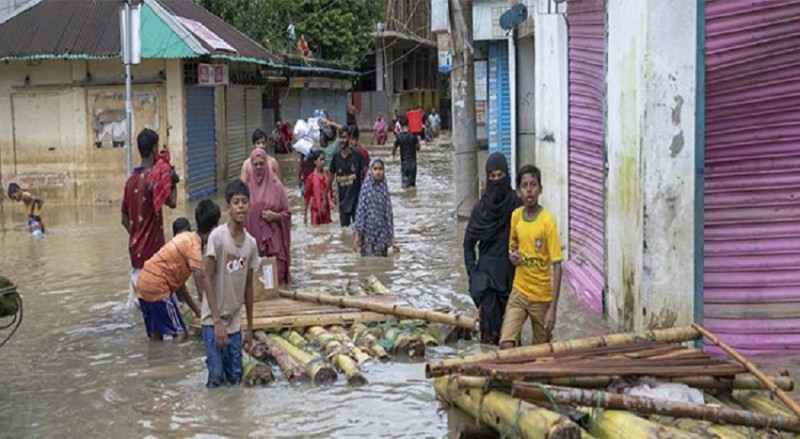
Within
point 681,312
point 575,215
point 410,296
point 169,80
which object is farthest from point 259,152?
point 169,80

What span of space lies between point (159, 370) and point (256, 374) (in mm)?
1070

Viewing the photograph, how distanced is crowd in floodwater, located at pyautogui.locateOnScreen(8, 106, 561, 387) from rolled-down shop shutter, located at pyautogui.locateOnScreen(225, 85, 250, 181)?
13560mm

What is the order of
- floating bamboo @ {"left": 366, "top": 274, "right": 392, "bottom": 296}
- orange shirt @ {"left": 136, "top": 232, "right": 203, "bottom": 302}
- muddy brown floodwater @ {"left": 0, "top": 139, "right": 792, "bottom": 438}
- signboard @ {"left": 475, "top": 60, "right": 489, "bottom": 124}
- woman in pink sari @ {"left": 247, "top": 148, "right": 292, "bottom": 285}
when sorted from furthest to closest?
signboard @ {"left": 475, "top": 60, "right": 489, "bottom": 124}
woman in pink sari @ {"left": 247, "top": 148, "right": 292, "bottom": 285}
floating bamboo @ {"left": 366, "top": 274, "right": 392, "bottom": 296}
orange shirt @ {"left": 136, "top": 232, "right": 203, "bottom": 302}
muddy brown floodwater @ {"left": 0, "top": 139, "right": 792, "bottom": 438}

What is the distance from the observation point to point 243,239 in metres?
7.20

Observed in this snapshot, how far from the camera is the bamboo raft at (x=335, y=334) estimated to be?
24.5 ft

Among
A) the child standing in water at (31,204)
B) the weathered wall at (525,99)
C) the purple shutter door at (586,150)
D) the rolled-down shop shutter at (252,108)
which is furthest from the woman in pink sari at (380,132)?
the purple shutter door at (586,150)

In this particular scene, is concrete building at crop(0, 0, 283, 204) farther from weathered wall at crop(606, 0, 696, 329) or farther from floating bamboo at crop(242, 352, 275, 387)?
weathered wall at crop(606, 0, 696, 329)

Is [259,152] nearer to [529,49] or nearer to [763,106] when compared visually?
[763,106]

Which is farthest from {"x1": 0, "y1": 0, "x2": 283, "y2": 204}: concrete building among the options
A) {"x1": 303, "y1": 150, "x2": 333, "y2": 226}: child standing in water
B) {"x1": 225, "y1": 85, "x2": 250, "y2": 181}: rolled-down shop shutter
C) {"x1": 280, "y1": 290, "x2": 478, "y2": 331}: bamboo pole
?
{"x1": 280, "y1": 290, "x2": 478, "y2": 331}: bamboo pole

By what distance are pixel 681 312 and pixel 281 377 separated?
2.87 metres

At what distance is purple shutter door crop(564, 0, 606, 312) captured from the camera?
9516mm

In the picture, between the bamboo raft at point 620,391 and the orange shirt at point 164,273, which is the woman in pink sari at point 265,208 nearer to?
the orange shirt at point 164,273

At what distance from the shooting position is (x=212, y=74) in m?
22.1

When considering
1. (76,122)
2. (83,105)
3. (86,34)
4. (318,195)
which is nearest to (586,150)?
(318,195)
